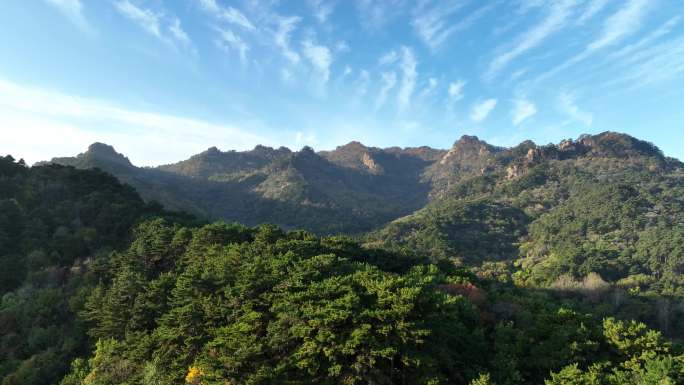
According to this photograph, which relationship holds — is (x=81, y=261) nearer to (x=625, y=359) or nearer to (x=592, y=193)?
(x=625, y=359)

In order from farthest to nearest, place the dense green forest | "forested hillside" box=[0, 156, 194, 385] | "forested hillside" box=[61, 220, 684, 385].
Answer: "forested hillside" box=[0, 156, 194, 385]
the dense green forest
"forested hillside" box=[61, 220, 684, 385]

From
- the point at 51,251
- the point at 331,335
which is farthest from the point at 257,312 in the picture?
the point at 51,251

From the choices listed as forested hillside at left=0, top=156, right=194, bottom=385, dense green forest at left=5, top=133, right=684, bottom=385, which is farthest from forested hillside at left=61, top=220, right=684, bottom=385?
forested hillside at left=0, top=156, right=194, bottom=385

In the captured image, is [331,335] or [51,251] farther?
[51,251]

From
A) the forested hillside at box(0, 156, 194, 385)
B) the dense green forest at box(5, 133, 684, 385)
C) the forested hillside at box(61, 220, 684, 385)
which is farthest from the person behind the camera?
the forested hillside at box(0, 156, 194, 385)

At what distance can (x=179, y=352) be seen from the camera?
29469mm

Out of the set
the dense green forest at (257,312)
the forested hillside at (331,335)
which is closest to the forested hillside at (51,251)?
the dense green forest at (257,312)

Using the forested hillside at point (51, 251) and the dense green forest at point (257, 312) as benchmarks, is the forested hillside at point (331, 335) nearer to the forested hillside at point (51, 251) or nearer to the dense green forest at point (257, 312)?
the dense green forest at point (257, 312)

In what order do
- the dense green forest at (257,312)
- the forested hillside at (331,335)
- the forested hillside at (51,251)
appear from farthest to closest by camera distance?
1. the forested hillside at (51,251)
2. the dense green forest at (257,312)
3. the forested hillside at (331,335)

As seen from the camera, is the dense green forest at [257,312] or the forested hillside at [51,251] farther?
the forested hillside at [51,251]

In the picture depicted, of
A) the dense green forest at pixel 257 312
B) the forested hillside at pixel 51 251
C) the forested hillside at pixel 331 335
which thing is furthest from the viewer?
the forested hillside at pixel 51 251

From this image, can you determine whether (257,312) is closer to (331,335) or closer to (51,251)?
(331,335)

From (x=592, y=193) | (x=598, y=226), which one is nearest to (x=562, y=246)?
(x=598, y=226)

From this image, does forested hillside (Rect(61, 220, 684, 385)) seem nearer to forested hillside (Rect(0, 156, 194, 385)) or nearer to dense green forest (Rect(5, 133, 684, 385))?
dense green forest (Rect(5, 133, 684, 385))
